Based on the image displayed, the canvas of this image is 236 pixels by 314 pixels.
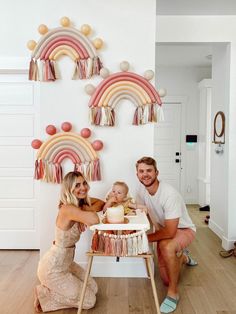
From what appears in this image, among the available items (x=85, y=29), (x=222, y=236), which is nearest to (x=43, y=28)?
(x=85, y=29)

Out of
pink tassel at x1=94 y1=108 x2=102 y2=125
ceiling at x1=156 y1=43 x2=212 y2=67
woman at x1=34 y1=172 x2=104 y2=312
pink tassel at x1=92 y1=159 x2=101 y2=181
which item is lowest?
woman at x1=34 y1=172 x2=104 y2=312

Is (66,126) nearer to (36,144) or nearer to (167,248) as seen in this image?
(36,144)

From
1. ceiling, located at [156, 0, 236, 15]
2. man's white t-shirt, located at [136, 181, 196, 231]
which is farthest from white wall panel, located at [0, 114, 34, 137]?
ceiling, located at [156, 0, 236, 15]

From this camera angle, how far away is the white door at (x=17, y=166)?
4.17m

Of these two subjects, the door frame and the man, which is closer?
the man

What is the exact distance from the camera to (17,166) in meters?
4.19

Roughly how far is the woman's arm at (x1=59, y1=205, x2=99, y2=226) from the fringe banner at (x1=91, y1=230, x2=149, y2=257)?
9cm

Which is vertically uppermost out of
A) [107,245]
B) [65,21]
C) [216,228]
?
[65,21]

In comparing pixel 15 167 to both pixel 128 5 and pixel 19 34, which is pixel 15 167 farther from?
pixel 128 5

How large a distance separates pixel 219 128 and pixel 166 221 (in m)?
2.14

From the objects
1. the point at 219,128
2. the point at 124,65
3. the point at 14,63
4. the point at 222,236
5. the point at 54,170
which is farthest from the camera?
the point at 219,128

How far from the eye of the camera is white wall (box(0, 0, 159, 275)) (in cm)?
339

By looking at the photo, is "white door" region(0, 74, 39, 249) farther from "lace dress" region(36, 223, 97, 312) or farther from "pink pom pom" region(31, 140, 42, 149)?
"lace dress" region(36, 223, 97, 312)

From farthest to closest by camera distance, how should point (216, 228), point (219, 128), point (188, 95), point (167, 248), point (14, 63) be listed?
point (188, 95) < point (216, 228) < point (219, 128) < point (14, 63) < point (167, 248)
